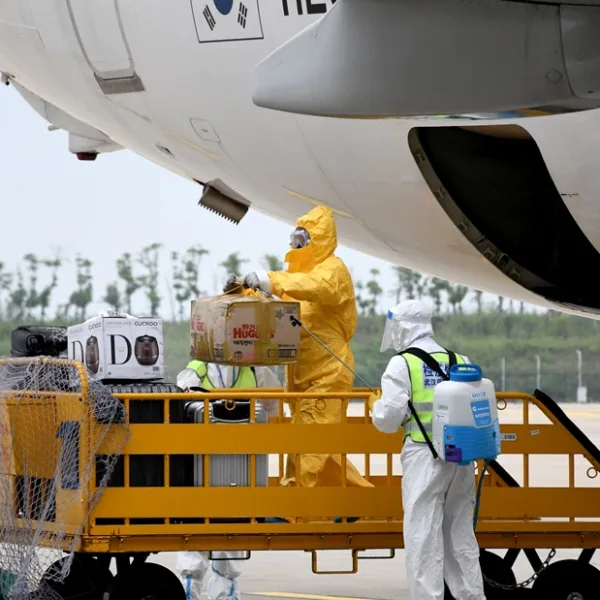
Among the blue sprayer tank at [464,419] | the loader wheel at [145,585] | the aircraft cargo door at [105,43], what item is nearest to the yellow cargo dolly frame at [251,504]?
the loader wheel at [145,585]

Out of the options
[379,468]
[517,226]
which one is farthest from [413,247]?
[379,468]

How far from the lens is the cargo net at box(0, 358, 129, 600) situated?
6.91 meters

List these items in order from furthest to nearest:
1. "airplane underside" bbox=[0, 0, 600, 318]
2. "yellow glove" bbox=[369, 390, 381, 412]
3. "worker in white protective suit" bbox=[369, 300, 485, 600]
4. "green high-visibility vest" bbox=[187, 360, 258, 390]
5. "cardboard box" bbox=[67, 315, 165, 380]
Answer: "green high-visibility vest" bbox=[187, 360, 258, 390] < "cardboard box" bbox=[67, 315, 165, 380] < "yellow glove" bbox=[369, 390, 381, 412] < "worker in white protective suit" bbox=[369, 300, 485, 600] < "airplane underside" bbox=[0, 0, 600, 318]

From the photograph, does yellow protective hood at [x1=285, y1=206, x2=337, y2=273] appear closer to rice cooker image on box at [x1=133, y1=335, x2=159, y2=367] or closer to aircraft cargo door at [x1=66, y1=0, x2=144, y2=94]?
rice cooker image on box at [x1=133, y1=335, x2=159, y2=367]

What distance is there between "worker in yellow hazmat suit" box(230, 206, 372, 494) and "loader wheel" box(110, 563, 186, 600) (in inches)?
34.5

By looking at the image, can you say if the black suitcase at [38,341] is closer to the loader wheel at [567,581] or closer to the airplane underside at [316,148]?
the airplane underside at [316,148]

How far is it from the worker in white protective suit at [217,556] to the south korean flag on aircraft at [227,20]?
2.01 metres

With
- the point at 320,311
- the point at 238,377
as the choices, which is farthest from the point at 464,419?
the point at 238,377

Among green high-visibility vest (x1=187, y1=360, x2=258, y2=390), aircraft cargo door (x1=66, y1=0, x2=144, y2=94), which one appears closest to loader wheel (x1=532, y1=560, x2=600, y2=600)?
green high-visibility vest (x1=187, y1=360, x2=258, y2=390)

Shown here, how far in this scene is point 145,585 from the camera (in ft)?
23.8

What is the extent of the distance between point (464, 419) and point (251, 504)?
1.19m

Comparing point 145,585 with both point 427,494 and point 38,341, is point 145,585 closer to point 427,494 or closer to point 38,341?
point 427,494

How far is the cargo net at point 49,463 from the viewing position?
6914 millimetres

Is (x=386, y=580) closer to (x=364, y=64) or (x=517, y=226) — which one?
(x=517, y=226)
